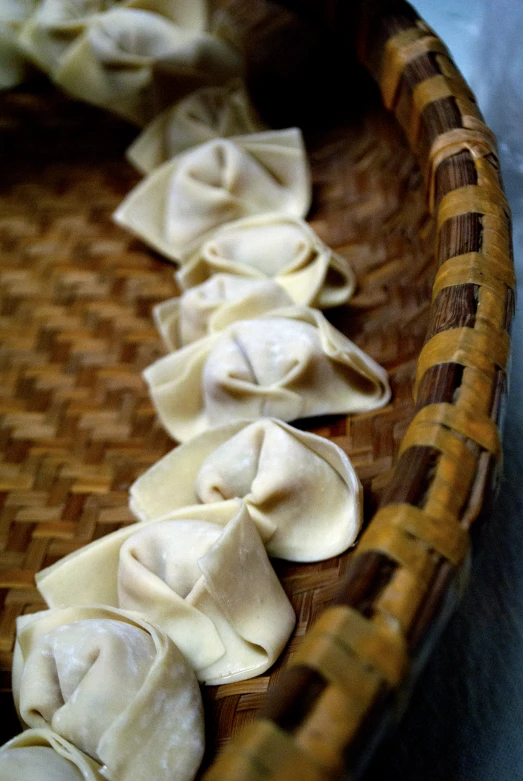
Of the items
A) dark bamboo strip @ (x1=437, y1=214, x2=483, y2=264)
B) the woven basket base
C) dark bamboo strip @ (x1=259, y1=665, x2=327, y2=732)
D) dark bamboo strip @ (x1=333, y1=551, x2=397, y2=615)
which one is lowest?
the woven basket base

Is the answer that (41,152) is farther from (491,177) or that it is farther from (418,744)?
(418,744)

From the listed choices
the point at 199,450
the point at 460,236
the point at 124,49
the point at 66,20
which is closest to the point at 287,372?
the point at 199,450

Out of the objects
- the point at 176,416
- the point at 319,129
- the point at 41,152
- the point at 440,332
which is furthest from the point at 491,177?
the point at 41,152

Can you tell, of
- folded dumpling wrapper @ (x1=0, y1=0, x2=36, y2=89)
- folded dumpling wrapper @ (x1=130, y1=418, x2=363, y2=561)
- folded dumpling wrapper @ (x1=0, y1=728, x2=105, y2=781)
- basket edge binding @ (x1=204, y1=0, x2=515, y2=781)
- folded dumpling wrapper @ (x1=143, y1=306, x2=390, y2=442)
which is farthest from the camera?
folded dumpling wrapper @ (x1=0, y1=0, x2=36, y2=89)

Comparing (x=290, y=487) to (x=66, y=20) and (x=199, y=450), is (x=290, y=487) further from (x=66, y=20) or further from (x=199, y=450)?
(x=66, y=20)

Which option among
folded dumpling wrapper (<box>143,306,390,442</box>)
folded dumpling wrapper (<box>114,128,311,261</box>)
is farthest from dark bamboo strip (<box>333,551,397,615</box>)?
folded dumpling wrapper (<box>114,128,311,261</box>)

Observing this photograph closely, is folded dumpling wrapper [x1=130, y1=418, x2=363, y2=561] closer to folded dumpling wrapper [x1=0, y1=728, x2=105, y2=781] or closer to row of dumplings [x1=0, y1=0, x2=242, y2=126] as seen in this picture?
folded dumpling wrapper [x1=0, y1=728, x2=105, y2=781]

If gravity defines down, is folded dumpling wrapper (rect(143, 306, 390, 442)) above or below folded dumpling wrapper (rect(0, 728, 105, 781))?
above
